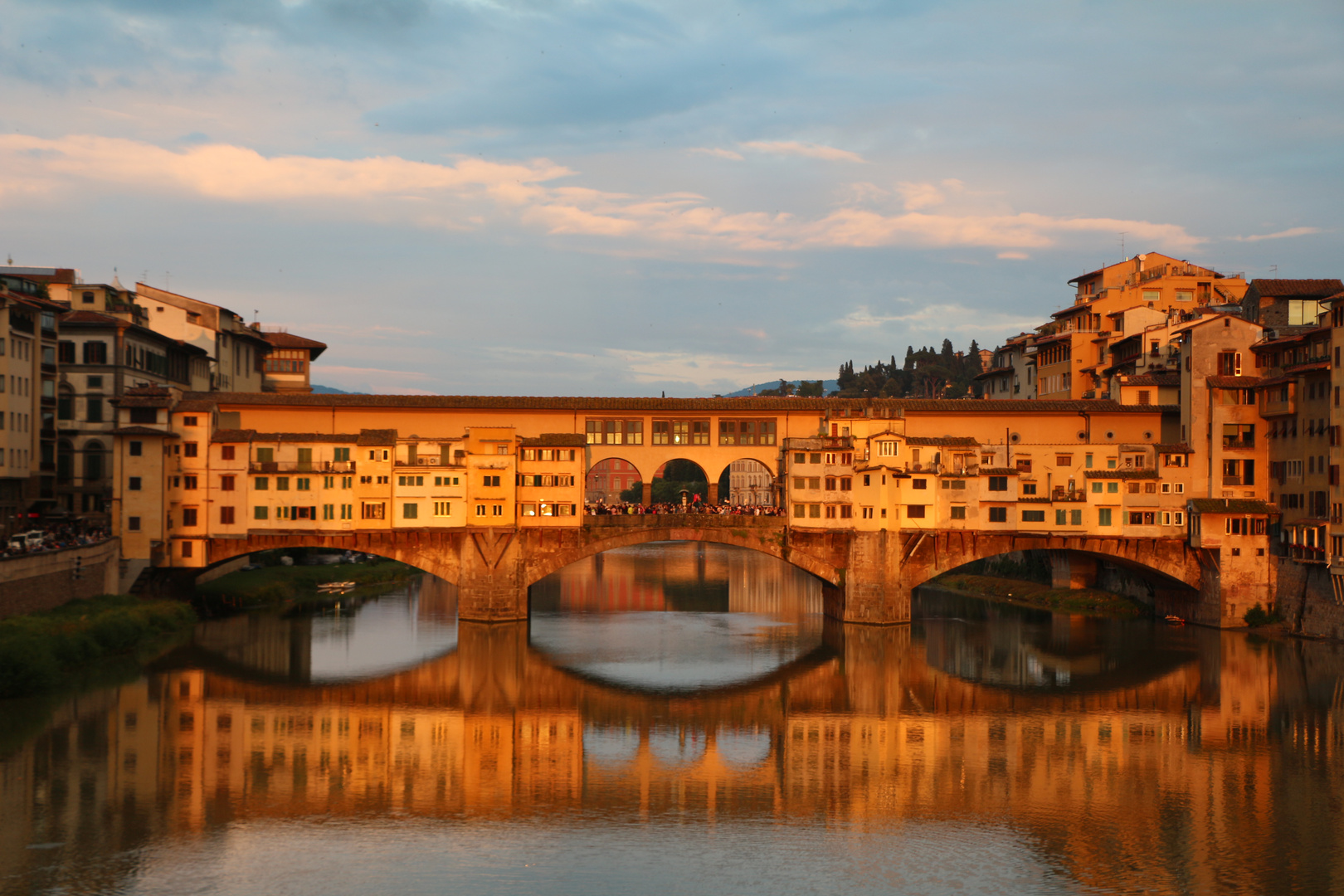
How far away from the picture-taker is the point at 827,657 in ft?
176

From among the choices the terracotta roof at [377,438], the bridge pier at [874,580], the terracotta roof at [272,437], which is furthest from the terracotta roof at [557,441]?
the bridge pier at [874,580]

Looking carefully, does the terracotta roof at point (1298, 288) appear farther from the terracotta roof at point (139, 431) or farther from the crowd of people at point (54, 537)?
the crowd of people at point (54, 537)

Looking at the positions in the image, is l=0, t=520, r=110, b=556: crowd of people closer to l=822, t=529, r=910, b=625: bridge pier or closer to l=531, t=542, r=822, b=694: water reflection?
l=531, t=542, r=822, b=694: water reflection

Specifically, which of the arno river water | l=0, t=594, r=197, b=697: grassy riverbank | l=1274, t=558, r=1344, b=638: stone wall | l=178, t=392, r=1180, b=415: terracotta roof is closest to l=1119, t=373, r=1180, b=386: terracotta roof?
l=178, t=392, r=1180, b=415: terracotta roof

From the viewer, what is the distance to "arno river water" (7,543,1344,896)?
26984mm

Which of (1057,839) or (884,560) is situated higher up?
(884,560)

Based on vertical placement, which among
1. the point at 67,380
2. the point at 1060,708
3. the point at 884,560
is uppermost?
the point at 67,380

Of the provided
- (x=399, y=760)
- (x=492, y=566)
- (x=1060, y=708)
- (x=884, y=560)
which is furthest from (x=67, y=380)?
(x=1060, y=708)

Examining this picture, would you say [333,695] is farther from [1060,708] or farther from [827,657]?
[1060,708]

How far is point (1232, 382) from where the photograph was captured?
59.6 meters

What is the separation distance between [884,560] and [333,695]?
27.9 meters

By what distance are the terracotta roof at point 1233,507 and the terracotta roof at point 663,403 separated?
720cm

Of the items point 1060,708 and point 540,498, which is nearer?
point 1060,708

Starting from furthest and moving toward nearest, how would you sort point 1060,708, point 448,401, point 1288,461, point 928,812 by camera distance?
point 448,401
point 1288,461
point 1060,708
point 928,812
